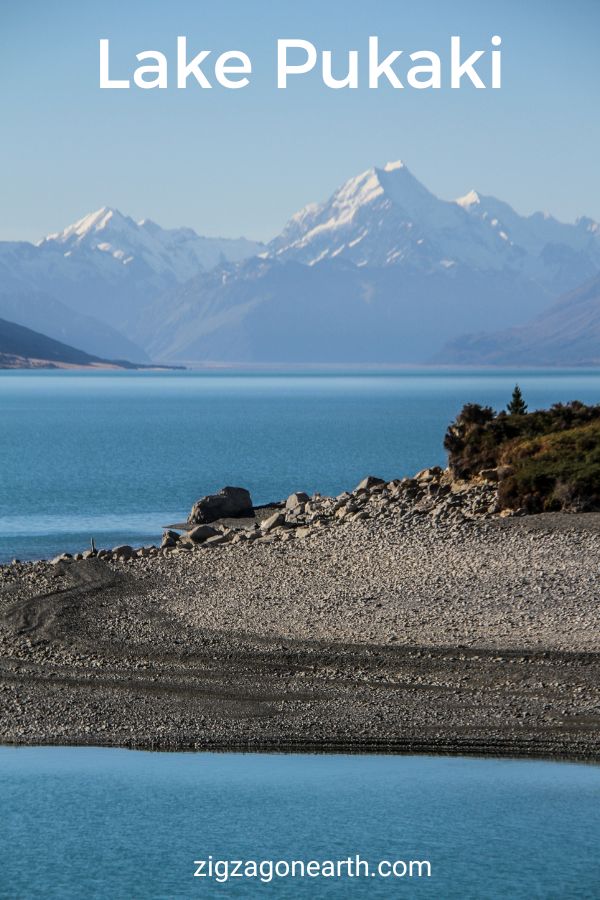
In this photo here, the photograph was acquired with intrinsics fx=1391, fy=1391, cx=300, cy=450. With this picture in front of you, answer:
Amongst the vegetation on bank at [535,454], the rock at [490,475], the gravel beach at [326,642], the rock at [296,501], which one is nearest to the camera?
the gravel beach at [326,642]

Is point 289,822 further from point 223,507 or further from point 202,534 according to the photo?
point 223,507

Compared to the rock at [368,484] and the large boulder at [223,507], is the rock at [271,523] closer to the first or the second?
the rock at [368,484]

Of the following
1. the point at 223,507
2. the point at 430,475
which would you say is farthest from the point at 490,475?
the point at 223,507

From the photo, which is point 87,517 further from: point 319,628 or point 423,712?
point 423,712

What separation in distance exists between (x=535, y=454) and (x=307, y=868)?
25.7 meters

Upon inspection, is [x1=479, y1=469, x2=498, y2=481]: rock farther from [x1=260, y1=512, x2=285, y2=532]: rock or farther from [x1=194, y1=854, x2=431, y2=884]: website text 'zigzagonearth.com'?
[x1=194, y1=854, x2=431, y2=884]: website text 'zigzagonearth.com'

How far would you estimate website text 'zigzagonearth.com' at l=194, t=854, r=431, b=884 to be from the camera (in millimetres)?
16125

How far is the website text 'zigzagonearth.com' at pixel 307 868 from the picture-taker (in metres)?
16.1

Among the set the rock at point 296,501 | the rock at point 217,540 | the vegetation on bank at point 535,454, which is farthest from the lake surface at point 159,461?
the vegetation on bank at point 535,454

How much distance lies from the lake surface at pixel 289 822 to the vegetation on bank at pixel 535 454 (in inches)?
761

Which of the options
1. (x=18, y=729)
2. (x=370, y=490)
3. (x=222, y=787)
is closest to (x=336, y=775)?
(x=222, y=787)

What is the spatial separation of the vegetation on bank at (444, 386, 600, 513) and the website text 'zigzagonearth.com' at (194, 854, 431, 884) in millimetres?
21965

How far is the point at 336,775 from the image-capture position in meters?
18.9

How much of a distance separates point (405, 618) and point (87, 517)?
28700 millimetres
